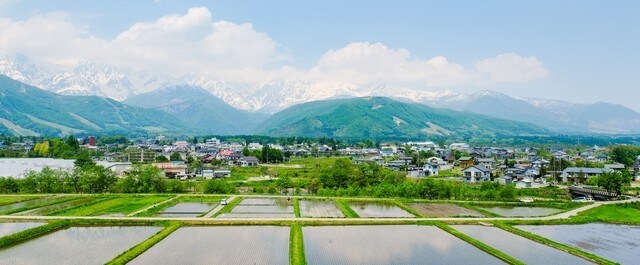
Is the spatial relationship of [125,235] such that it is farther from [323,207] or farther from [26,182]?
[26,182]

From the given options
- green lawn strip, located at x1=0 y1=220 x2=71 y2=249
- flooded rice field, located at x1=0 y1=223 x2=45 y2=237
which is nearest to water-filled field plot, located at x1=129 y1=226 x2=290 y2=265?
green lawn strip, located at x1=0 y1=220 x2=71 y2=249

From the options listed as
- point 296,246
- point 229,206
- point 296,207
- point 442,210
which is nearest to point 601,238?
point 442,210

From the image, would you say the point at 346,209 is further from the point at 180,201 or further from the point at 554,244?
the point at 554,244

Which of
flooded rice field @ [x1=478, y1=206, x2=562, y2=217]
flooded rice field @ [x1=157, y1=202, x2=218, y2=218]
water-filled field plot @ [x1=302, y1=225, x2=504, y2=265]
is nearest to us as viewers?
water-filled field plot @ [x1=302, y1=225, x2=504, y2=265]

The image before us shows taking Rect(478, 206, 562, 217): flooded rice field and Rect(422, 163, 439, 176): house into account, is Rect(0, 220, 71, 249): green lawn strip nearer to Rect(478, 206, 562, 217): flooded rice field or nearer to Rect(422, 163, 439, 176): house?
Rect(478, 206, 562, 217): flooded rice field

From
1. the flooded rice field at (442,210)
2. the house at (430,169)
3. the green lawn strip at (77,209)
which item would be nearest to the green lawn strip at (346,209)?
the flooded rice field at (442,210)

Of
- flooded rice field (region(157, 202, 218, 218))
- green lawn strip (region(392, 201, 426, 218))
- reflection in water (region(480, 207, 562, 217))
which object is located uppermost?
flooded rice field (region(157, 202, 218, 218))
